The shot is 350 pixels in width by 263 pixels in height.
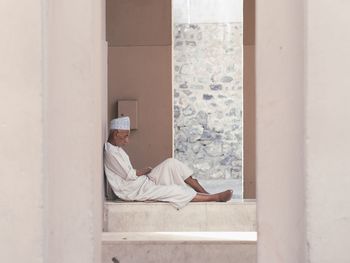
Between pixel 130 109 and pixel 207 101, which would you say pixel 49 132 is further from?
pixel 207 101

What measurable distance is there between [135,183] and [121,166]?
0.76 ft

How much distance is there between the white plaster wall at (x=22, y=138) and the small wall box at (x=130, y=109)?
620 cm

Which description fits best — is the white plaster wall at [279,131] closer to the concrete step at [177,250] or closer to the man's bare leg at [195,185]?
the concrete step at [177,250]

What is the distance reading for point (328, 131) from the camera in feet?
9.86

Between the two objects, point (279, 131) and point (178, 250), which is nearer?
point (279, 131)

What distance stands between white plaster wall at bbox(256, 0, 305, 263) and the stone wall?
10360 millimetres

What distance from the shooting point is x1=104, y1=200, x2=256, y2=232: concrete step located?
275 inches

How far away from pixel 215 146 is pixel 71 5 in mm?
10694

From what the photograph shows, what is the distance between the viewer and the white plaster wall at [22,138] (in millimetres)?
3049

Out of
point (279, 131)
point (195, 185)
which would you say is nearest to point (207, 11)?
point (195, 185)

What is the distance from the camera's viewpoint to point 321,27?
2994mm

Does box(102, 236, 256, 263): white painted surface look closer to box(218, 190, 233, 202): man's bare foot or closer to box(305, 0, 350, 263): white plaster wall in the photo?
box(218, 190, 233, 202): man's bare foot

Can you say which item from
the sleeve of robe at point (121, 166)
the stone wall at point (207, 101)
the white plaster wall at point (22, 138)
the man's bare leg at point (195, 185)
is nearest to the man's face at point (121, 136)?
the sleeve of robe at point (121, 166)

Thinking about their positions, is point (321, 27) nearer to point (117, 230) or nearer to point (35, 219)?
point (35, 219)
